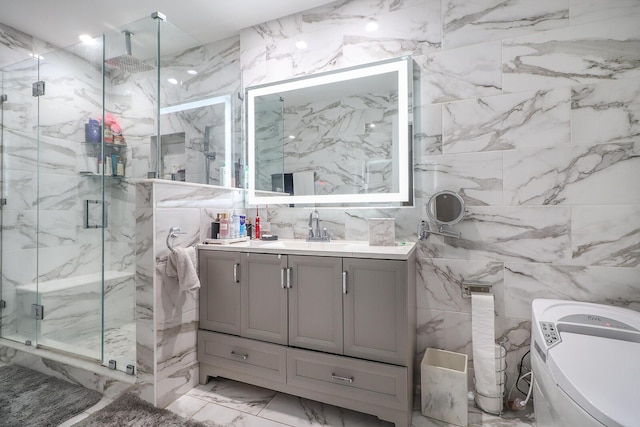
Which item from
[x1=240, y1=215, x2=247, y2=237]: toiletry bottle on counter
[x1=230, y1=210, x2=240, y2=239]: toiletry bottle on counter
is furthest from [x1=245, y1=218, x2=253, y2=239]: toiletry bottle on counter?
[x1=230, y1=210, x2=240, y2=239]: toiletry bottle on counter

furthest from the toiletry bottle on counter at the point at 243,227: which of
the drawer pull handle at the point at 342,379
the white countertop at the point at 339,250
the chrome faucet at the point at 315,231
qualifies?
the drawer pull handle at the point at 342,379

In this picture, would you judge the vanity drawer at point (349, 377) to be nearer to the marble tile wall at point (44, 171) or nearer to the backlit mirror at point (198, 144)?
the backlit mirror at point (198, 144)

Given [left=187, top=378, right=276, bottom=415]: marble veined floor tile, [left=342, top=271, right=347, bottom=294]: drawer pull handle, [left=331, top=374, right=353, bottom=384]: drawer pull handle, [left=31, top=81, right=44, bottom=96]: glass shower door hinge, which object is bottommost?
[left=187, top=378, right=276, bottom=415]: marble veined floor tile

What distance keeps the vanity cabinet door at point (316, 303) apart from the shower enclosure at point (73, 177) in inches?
44.1

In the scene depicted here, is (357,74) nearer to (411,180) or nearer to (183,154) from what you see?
(411,180)

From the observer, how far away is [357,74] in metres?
1.97

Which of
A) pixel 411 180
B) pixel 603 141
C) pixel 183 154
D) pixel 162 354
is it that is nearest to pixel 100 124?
pixel 183 154

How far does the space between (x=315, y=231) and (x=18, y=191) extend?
7.47 ft

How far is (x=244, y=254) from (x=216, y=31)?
72.2 inches

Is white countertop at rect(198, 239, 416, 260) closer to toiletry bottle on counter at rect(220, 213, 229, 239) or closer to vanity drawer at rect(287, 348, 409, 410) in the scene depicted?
toiletry bottle on counter at rect(220, 213, 229, 239)

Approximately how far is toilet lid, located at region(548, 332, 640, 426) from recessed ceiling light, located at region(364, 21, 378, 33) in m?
1.95

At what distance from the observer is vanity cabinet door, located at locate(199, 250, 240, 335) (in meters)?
1.78

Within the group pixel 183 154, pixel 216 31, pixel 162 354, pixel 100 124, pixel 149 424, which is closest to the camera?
pixel 149 424

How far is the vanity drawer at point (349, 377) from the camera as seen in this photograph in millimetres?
1422
